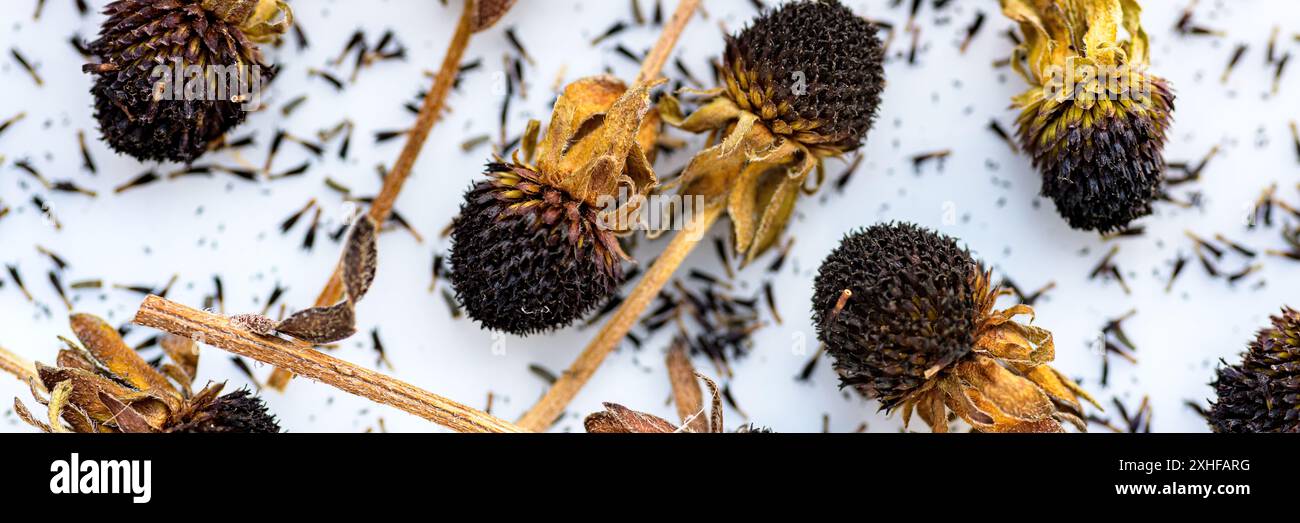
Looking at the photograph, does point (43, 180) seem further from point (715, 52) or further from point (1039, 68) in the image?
point (1039, 68)

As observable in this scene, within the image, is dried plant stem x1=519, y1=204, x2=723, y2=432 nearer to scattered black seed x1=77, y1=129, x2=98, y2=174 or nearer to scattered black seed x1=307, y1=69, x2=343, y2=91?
scattered black seed x1=307, y1=69, x2=343, y2=91

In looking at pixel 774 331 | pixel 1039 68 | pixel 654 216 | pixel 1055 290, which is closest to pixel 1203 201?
pixel 1055 290

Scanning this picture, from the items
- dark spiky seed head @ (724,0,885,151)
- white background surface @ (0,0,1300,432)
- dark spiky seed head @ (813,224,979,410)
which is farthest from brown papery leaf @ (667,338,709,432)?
dark spiky seed head @ (724,0,885,151)

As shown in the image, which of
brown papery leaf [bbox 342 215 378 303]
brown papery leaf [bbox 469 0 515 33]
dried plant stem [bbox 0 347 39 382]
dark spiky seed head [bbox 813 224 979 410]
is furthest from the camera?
brown papery leaf [bbox 469 0 515 33]

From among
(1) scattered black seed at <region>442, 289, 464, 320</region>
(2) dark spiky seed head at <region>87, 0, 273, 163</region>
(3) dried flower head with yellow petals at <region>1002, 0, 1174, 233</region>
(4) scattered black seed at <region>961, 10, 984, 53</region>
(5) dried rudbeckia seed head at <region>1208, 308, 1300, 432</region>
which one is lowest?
(5) dried rudbeckia seed head at <region>1208, 308, 1300, 432</region>

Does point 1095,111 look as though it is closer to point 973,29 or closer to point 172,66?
point 973,29
